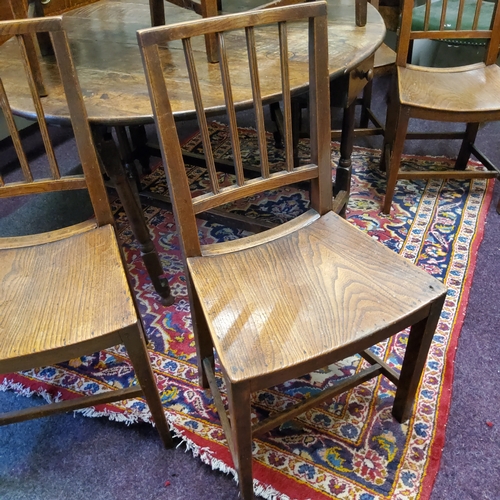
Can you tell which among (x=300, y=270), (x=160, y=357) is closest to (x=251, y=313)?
(x=300, y=270)

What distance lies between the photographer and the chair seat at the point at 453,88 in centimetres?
174

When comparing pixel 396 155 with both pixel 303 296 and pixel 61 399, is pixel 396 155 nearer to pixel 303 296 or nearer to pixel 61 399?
pixel 303 296

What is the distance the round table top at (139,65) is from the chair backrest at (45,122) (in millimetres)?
73

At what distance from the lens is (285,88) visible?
1.02 meters

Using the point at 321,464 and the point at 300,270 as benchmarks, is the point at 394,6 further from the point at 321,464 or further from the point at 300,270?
the point at 321,464

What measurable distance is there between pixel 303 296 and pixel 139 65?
84 centimetres

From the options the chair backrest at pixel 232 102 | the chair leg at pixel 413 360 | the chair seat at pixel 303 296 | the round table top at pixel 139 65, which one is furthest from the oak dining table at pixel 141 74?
the chair leg at pixel 413 360

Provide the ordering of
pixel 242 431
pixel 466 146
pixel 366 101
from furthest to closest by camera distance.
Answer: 1. pixel 366 101
2. pixel 466 146
3. pixel 242 431

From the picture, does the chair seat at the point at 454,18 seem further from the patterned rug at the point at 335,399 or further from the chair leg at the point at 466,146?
the patterned rug at the point at 335,399

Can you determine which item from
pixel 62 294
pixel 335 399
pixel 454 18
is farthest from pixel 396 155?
pixel 62 294

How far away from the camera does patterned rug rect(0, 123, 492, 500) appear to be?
116cm

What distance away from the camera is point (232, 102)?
1.00 m

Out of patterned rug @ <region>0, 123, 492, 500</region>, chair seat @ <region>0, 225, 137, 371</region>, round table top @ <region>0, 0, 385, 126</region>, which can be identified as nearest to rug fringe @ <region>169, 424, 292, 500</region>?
patterned rug @ <region>0, 123, 492, 500</region>

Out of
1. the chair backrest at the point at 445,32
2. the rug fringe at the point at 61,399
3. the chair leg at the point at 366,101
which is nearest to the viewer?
the rug fringe at the point at 61,399
